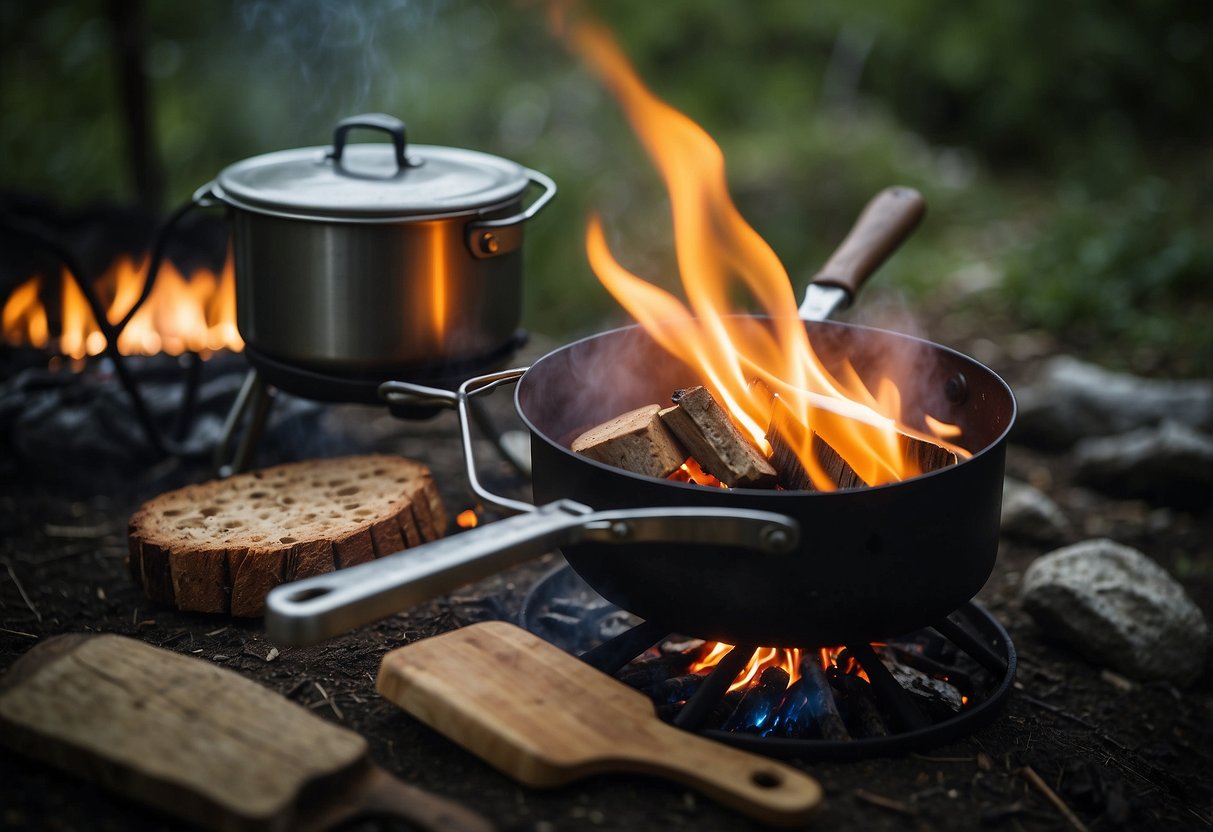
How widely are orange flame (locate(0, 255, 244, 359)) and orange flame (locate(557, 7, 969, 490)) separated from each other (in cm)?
157

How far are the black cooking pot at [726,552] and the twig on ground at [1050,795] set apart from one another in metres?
0.31

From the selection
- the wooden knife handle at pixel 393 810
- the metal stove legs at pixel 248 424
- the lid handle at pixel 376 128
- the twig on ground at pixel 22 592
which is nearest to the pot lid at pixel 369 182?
the lid handle at pixel 376 128

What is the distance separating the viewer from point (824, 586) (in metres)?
1.71

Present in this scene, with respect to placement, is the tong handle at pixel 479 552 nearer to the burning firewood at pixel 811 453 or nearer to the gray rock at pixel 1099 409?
the burning firewood at pixel 811 453

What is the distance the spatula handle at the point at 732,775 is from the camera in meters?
1.58

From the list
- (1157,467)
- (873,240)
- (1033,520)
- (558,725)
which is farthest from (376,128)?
(1157,467)

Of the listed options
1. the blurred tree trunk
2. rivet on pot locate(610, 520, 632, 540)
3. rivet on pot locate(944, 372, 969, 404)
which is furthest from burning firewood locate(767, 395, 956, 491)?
the blurred tree trunk

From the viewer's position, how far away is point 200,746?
160 centimetres

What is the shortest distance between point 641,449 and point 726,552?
10.9 inches

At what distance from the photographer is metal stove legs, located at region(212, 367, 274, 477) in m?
2.75

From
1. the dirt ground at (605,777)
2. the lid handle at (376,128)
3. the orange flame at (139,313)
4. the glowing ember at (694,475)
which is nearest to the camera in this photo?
the dirt ground at (605,777)

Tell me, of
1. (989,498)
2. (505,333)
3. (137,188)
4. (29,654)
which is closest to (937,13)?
(137,188)

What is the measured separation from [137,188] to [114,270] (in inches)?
34.1

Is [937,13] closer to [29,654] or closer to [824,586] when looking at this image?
[824,586]
